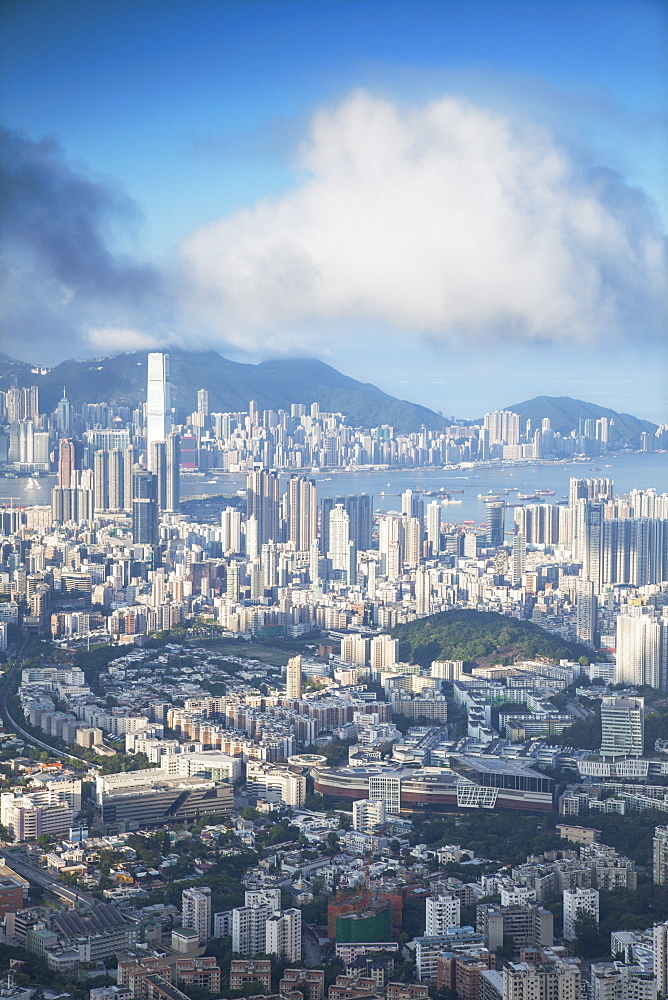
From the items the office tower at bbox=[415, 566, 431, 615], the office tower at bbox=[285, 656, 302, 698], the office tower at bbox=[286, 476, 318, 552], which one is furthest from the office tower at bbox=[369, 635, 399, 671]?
the office tower at bbox=[286, 476, 318, 552]

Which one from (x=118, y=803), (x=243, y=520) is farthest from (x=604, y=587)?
(x=118, y=803)

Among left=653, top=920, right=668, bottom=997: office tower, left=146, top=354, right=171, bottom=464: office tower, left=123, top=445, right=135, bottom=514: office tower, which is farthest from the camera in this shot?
left=123, top=445, right=135, bottom=514: office tower

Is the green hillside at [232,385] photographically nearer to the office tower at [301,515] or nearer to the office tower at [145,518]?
the office tower at [145,518]

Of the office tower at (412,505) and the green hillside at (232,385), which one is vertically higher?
the green hillside at (232,385)

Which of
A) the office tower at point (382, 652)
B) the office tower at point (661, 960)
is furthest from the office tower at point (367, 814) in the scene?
the office tower at point (382, 652)

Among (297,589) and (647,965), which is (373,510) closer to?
(297,589)

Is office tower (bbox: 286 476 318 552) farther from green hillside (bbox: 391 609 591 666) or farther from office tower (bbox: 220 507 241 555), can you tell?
green hillside (bbox: 391 609 591 666)

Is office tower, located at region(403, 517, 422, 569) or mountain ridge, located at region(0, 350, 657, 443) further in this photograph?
office tower, located at region(403, 517, 422, 569)
